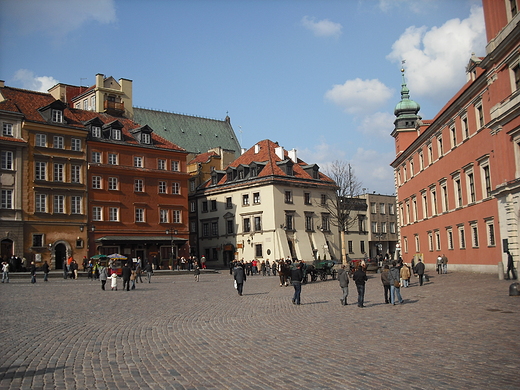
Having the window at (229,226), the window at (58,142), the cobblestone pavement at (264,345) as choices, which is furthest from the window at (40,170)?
the cobblestone pavement at (264,345)

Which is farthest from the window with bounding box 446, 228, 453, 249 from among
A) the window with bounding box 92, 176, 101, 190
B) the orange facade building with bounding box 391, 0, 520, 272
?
the window with bounding box 92, 176, 101, 190

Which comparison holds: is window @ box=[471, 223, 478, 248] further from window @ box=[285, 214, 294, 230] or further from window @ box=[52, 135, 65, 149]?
window @ box=[52, 135, 65, 149]

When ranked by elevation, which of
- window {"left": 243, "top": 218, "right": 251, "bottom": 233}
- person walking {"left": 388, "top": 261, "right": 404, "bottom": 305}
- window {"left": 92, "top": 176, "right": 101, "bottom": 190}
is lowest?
person walking {"left": 388, "top": 261, "right": 404, "bottom": 305}

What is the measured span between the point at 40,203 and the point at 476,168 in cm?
3753

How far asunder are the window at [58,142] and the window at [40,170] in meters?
2.14

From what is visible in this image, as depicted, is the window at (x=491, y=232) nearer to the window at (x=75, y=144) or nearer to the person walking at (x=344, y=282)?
the person walking at (x=344, y=282)

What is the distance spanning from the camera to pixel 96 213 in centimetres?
5609

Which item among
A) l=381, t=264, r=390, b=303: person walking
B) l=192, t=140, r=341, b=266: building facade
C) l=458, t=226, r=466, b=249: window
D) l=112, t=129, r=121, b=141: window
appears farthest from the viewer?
l=192, t=140, r=341, b=266: building facade

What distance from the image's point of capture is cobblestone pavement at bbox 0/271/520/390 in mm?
8898

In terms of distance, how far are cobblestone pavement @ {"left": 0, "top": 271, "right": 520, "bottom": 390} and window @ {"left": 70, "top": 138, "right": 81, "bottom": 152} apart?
35.5 metres

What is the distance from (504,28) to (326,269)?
1999 cm

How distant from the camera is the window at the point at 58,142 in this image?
2105 inches

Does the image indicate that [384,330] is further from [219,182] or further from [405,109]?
[219,182]

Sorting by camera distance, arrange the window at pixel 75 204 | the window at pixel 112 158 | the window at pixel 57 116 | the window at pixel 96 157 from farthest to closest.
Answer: the window at pixel 112 158
the window at pixel 96 157
the window at pixel 75 204
the window at pixel 57 116
